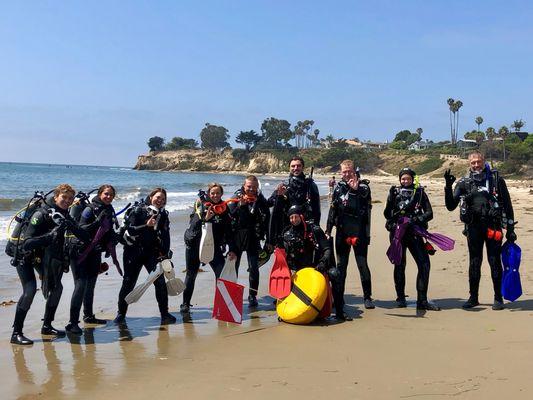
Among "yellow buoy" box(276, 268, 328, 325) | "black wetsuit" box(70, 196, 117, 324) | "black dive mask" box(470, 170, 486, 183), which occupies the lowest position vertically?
"yellow buoy" box(276, 268, 328, 325)

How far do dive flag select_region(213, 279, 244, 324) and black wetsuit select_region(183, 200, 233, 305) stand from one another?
0.50 metres

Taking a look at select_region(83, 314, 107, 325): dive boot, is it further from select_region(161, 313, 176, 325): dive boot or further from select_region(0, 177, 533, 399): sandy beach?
select_region(161, 313, 176, 325): dive boot

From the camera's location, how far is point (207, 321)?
19.9 ft

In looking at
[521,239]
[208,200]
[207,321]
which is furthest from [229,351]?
[521,239]

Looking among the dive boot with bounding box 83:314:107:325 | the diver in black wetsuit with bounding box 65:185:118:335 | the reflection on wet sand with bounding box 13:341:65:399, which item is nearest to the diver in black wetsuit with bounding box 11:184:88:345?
the diver in black wetsuit with bounding box 65:185:118:335

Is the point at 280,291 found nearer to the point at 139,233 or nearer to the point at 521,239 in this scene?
the point at 139,233

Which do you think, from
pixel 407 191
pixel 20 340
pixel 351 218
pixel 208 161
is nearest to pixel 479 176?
pixel 407 191

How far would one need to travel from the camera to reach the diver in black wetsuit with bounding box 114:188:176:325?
5949mm

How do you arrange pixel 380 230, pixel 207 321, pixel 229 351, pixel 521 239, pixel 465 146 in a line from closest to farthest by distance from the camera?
pixel 229 351 → pixel 207 321 → pixel 521 239 → pixel 380 230 → pixel 465 146

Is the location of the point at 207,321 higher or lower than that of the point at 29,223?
lower

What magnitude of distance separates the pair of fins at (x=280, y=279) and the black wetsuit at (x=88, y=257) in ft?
6.31

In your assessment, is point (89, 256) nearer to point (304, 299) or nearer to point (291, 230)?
point (291, 230)

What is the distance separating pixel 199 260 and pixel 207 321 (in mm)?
807

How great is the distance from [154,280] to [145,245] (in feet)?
1.40
